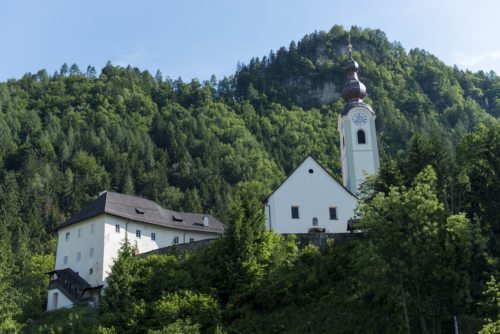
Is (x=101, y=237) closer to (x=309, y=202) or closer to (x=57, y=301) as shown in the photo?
(x=57, y=301)

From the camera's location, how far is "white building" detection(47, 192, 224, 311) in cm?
5319

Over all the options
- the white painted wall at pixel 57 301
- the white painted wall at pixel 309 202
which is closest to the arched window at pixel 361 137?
the white painted wall at pixel 309 202

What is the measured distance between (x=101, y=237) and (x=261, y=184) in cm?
6384

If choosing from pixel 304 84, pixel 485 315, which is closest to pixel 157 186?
pixel 304 84

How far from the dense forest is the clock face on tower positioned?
18.8 ft

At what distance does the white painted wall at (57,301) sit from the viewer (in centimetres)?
5185

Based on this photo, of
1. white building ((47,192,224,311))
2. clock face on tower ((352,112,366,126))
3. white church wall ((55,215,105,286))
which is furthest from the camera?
clock face on tower ((352,112,366,126))

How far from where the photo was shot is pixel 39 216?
9831 cm

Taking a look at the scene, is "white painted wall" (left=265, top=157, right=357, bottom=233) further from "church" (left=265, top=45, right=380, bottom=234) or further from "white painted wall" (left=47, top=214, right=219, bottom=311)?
"white painted wall" (left=47, top=214, right=219, bottom=311)

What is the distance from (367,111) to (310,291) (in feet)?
113

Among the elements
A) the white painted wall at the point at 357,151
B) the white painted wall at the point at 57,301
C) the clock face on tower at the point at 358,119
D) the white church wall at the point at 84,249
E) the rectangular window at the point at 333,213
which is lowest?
the white painted wall at the point at 57,301

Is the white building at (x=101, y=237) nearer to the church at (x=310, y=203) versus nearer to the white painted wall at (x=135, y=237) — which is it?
the white painted wall at (x=135, y=237)

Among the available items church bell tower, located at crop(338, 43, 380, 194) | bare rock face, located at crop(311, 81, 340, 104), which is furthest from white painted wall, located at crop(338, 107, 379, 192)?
bare rock face, located at crop(311, 81, 340, 104)

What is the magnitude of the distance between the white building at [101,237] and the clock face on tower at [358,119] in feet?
61.5
